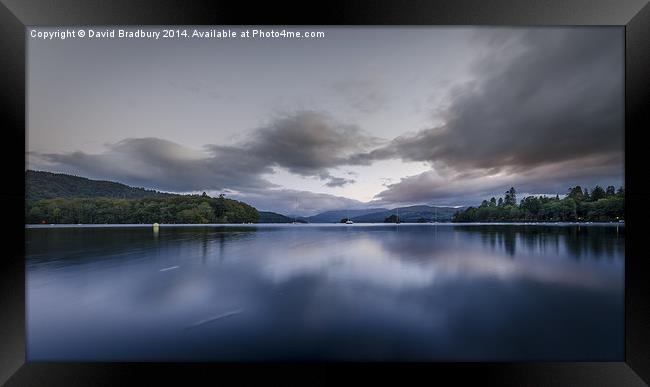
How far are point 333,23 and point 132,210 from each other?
53793mm

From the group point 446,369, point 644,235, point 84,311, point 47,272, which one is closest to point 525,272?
point 644,235

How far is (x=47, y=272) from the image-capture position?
10320mm

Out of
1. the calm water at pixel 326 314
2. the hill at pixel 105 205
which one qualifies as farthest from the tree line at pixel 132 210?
the calm water at pixel 326 314

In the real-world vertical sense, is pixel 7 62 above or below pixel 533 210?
above

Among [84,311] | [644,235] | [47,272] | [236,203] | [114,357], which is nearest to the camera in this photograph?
[644,235]

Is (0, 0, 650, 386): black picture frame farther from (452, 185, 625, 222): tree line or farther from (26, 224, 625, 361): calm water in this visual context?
(452, 185, 625, 222): tree line

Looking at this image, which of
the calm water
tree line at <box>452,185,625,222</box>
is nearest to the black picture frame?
the calm water

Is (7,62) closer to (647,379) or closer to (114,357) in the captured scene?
(114,357)

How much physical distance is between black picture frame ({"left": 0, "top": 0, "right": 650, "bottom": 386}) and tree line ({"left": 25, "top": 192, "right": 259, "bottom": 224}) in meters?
48.5

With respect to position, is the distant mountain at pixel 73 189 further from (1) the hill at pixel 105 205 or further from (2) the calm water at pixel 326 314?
(2) the calm water at pixel 326 314

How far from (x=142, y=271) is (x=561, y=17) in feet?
49.4

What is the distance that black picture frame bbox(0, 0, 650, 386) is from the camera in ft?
13.1

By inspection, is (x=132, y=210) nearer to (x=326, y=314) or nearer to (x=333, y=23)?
(x=326, y=314)

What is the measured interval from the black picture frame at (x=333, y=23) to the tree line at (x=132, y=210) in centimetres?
4851
